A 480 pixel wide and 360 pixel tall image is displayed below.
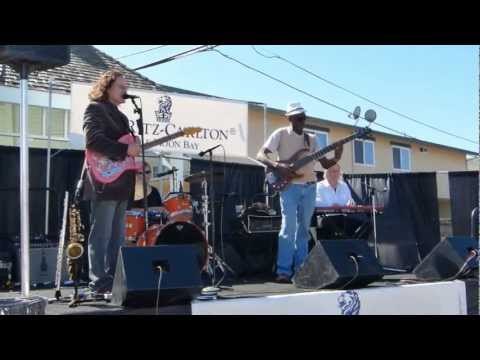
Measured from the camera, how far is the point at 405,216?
26.7 ft

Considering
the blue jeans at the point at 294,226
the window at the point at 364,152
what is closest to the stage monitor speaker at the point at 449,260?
the blue jeans at the point at 294,226

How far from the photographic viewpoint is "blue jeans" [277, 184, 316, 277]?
17.3 feet

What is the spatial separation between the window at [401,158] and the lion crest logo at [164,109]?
49.5 ft

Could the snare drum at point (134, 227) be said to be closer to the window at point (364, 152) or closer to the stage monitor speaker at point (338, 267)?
the stage monitor speaker at point (338, 267)

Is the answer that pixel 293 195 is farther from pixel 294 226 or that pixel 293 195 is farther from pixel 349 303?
pixel 349 303

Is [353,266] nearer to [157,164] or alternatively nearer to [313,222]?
[313,222]

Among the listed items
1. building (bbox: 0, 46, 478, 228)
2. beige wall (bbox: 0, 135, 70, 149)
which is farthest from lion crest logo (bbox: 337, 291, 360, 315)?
beige wall (bbox: 0, 135, 70, 149)

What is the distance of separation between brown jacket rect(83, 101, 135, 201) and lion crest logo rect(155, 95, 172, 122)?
3.53 metres

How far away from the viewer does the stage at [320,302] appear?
3.48m

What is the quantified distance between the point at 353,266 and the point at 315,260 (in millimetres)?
292

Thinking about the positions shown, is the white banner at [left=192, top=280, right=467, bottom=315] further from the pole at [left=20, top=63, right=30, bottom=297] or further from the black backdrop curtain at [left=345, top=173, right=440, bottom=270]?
the black backdrop curtain at [left=345, top=173, right=440, bottom=270]
